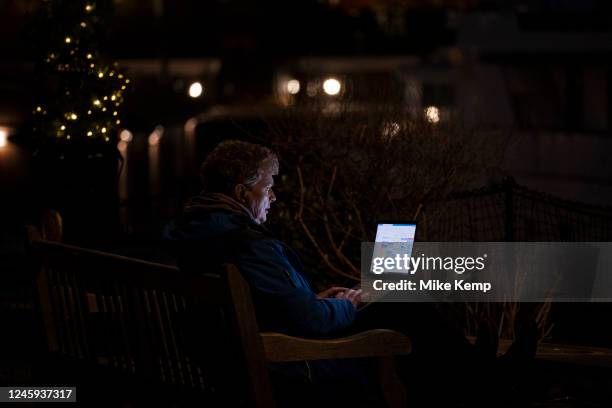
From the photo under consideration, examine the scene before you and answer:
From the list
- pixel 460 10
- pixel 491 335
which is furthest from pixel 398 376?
pixel 460 10

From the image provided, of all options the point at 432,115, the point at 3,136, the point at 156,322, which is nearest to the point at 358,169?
the point at 432,115

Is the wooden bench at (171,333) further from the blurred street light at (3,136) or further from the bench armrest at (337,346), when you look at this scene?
the blurred street light at (3,136)

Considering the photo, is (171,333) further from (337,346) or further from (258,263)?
(337,346)

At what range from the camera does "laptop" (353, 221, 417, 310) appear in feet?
20.0

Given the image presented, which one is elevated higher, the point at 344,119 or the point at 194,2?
the point at 194,2

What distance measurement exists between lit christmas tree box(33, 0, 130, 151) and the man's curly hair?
91.8 inches

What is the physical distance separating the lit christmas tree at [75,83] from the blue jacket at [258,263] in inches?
98.5

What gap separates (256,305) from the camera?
527 cm

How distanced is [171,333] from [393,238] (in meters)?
1.25

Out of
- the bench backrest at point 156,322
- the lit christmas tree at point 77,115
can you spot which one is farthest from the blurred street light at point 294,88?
the bench backrest at point 156,322

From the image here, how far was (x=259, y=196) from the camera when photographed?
217 inches

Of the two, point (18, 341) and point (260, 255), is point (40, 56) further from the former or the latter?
point (260, 255)

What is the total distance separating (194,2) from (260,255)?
56.7 m

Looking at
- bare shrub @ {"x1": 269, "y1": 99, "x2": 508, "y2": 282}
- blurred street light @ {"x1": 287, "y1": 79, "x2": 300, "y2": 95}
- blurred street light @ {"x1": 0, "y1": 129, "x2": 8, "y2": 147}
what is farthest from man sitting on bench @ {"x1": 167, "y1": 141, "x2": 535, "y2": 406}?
blurred street light @ {"x1": 0, "y1": 129, "x2": 8, "y2": 147}
